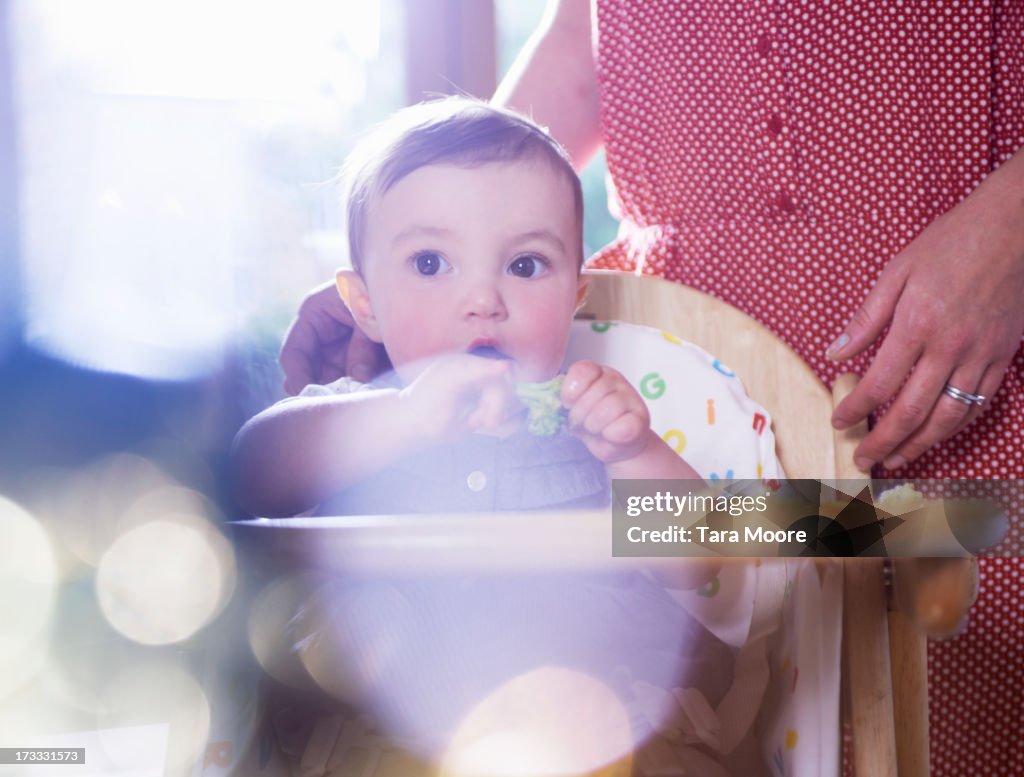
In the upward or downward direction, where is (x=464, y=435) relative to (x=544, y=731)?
upward

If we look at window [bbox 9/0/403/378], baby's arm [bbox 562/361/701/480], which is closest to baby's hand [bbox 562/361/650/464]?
baby's arm [bbox 562/361/701/480]

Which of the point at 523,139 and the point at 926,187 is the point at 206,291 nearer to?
the point at 523,139

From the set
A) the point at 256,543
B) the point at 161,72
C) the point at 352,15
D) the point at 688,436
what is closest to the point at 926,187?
the point at 688,436

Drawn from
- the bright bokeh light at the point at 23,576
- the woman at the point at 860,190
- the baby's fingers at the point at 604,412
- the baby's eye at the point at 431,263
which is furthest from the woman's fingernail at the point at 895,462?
the bright bokeh light at the point at 23,576

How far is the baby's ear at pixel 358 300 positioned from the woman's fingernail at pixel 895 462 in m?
0.40

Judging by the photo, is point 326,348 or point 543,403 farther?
point 326,348

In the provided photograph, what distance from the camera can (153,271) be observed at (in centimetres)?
110

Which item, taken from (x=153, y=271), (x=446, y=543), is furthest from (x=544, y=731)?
(x=153, y=271)

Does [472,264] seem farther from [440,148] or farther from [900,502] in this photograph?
[900,502]

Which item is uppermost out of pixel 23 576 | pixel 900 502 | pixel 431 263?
pixel 431 263

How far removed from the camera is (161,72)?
1.15m

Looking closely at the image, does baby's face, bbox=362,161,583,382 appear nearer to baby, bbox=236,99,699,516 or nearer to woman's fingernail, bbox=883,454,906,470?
baby, bbox=236,99,699,516

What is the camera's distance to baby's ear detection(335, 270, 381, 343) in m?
0.67

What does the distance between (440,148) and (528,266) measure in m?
0.10
